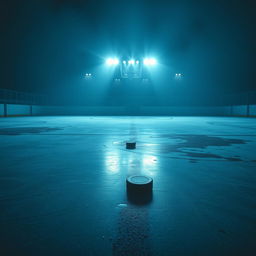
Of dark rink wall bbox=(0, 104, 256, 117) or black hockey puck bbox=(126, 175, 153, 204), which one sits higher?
dark rink wall bbox=(0, 104, 256, 117)

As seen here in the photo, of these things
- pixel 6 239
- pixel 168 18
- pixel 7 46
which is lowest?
pixel 6 239

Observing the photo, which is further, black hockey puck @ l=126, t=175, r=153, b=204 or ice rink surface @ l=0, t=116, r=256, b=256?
black hockey puck @ l=126, t=175, r=153, b=204

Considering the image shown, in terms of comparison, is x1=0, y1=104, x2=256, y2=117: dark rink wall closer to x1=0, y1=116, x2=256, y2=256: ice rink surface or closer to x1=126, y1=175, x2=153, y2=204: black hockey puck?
x1=0, y1=116, x2=256, y2=256: ice rink surface

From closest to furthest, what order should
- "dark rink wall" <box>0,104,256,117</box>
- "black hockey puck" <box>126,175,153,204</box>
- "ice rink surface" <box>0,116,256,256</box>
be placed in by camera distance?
"ice rink surface" <box>0,116,256,256</box>, "black hockey puck" <box>126,175,153,204</box>, "dark rink wall" <box>0,104,256,117</box>

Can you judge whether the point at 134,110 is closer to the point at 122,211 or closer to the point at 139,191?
the point at 139,191

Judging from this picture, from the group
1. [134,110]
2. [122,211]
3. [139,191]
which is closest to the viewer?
[122,211]

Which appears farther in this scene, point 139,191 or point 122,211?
point 139,191

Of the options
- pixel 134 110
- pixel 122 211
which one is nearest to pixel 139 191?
pixel 122 211

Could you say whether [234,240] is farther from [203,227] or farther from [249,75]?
[249,75]

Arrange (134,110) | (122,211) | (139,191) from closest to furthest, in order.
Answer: (122,211) → (139,191) → (134,110)

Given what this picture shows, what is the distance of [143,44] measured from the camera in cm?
1995

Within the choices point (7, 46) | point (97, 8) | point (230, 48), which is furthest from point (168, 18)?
point (7, 46)

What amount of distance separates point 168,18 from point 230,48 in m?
8.85

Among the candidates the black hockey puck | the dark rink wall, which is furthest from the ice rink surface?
the dark rink wall
